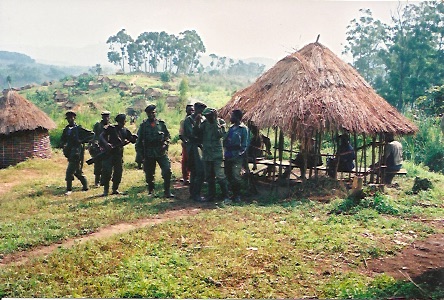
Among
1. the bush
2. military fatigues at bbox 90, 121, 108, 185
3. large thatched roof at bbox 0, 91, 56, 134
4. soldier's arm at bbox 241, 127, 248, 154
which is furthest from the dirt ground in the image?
the bush

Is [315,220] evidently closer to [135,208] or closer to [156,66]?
[135,208]

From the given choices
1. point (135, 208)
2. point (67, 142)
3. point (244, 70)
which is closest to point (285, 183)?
point (135, 208)

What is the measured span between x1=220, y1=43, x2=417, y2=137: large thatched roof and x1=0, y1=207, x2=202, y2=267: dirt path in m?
2.73

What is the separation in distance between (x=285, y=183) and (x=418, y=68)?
2358 cm

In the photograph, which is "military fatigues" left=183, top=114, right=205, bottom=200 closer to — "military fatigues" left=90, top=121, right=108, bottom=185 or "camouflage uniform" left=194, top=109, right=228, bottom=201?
"camouflage uniform" left=194, top=109, right=228, bottom=201

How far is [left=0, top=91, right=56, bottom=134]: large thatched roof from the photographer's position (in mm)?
13117

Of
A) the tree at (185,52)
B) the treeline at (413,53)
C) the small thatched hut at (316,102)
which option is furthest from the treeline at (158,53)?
the small thatched hut at (316,102)

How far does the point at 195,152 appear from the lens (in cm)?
814

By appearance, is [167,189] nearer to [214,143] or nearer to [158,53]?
[214,143]

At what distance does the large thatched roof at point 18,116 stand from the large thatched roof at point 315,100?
7.01 metres

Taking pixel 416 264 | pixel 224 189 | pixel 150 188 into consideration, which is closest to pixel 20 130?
pixel 150 188

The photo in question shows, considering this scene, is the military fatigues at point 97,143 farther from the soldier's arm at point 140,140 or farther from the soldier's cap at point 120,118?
the soldier's arm at point 140,140

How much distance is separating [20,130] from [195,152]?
25.6 ft

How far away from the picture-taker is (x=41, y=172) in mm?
12383
